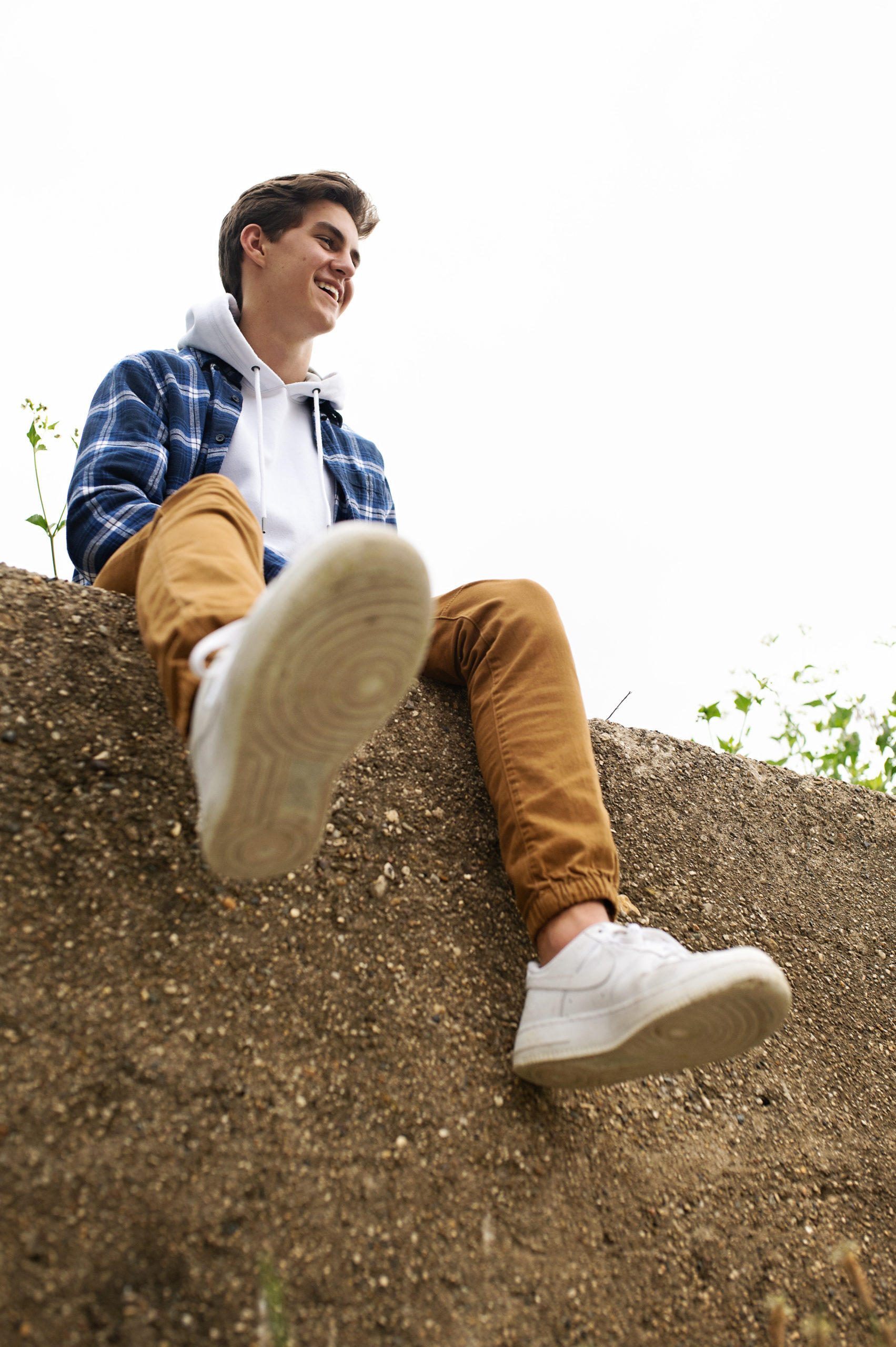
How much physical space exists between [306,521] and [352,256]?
27.9 inches

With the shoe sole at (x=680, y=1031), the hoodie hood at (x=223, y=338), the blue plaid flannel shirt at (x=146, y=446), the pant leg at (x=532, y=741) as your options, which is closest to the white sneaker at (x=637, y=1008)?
the shoe sole at (x=680, y=1031)

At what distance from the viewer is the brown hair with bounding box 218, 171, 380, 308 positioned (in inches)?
78.5

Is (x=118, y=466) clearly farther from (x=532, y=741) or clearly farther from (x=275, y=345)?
(x=532, y=741)

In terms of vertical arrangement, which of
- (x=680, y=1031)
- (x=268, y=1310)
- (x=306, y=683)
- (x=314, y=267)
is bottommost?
(x=268, y=1310)

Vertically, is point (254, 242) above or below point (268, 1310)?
above

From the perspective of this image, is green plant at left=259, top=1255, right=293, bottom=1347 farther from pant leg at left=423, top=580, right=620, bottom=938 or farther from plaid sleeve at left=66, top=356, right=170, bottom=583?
plaid sleeve at left=66, top=356, right=170, bottom=583

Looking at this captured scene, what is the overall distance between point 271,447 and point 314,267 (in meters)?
0.44

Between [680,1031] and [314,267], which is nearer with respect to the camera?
[680,1031]

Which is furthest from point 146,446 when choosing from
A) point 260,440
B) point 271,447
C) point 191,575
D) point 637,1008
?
point 637,1008

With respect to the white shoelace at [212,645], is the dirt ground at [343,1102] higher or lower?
lower

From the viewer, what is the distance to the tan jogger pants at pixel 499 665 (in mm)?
997

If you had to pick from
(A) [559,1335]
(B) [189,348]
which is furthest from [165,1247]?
(B) [189,348]

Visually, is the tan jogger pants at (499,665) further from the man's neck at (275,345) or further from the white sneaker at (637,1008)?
the man's neck at (275,345)

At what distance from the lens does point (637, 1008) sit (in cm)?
97
